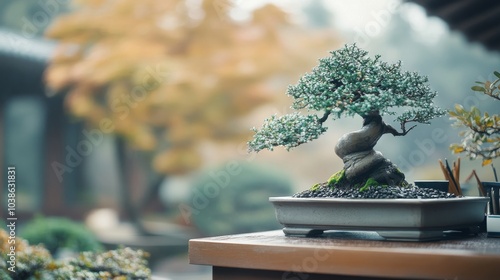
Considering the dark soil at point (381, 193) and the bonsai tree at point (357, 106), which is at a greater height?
the bonsai tree at point (357, 106)

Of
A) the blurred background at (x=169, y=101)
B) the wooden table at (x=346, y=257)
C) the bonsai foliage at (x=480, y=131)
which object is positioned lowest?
the wooden table at (x=346, y=257)

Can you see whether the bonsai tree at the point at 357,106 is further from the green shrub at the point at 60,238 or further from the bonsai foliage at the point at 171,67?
the bonsai foliage at the point at 171,67

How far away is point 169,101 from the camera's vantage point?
6652 mm

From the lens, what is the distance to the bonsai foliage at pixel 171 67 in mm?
6625

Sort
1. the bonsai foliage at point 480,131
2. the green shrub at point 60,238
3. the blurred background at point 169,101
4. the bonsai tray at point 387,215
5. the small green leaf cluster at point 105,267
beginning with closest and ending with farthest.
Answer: the bonsai tray at point 387,215
the bonsai foliage at point 480,131
the small green leaf cluster at point 105,267
the green shrub at point 60,238
the blurred background at point 169,101

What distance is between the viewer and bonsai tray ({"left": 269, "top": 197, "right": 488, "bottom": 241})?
5.12 feet

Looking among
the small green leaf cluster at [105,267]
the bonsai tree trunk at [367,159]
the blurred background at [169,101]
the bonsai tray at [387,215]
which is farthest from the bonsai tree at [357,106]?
the blurred background at [169,101]

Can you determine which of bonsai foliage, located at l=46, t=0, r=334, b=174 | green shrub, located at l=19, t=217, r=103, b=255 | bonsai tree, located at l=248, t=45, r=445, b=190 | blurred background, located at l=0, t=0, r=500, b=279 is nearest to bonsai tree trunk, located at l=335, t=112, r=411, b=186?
bonsai tree, located at l=248, t=45, r=445, b=190

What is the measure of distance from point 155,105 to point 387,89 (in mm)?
5169

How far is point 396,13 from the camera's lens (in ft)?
20.6

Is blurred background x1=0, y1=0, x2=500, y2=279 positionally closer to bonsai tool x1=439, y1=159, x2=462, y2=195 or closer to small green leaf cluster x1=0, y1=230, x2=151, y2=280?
small green leaf cluster x1=0, y1=230, x2=151, y2=280

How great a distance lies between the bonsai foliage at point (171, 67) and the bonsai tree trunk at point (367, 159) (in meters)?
4.76

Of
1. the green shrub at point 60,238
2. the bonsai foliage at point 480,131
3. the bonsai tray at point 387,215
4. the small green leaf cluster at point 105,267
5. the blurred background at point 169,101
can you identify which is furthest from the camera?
the blurred background at point 169,101

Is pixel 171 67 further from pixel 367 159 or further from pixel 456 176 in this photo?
pixel 367 159
